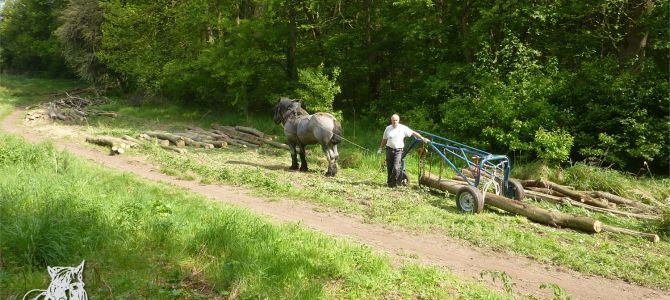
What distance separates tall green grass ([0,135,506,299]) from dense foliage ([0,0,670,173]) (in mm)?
10269

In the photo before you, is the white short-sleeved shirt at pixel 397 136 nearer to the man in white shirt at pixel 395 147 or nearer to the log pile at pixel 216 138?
the man in white shirt at pixel 395 147

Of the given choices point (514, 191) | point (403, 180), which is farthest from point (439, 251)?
point (403, 180)

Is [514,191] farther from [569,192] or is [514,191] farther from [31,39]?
[31,39]

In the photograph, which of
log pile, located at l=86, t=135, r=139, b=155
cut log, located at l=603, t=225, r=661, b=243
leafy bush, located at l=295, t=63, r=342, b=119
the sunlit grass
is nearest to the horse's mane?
the sunlit grass

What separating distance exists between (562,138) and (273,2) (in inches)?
538

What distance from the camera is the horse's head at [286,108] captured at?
14.5 metres

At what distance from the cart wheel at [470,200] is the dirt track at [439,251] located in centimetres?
182

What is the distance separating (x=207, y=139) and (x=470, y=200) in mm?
12147

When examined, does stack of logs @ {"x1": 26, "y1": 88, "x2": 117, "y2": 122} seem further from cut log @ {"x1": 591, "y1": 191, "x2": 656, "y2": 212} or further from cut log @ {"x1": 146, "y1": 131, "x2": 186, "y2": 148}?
cut log @ {"x1": 591, "y1": 191, "x2": 656, "y2": 212}

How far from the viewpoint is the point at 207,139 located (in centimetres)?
1873

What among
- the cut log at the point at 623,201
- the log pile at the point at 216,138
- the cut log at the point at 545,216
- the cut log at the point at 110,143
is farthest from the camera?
the log pile at the point at 216,138

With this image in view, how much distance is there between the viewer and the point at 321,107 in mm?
18062

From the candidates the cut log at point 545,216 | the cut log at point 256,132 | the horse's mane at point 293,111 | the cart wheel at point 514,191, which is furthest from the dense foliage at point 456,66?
the cut log at point 545,216

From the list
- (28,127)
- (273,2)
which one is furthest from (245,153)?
(28,127)
